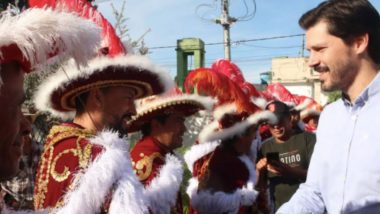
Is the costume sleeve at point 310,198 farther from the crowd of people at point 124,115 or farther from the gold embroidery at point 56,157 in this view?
the gold embroidery at point 56,157

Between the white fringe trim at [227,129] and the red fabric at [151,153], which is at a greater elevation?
the red fabric at [151,153]

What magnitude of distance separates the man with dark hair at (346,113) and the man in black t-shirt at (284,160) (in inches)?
96.3

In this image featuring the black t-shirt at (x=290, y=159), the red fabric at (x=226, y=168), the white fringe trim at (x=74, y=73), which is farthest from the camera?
the black t-shirt at (x=290, y=159)

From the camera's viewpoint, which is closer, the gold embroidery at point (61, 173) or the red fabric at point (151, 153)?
the gold embroidery at point (61, 173)

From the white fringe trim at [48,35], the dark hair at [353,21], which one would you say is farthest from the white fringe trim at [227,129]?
the white fringe trim at [48,35]

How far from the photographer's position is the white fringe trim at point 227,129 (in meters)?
4.96

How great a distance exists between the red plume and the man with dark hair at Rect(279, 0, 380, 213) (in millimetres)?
2119

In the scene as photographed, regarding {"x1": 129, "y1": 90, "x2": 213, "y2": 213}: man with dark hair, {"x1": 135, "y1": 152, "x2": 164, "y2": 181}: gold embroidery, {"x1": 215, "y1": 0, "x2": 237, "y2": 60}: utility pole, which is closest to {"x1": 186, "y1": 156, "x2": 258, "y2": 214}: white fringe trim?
{"x1": 129, "y1": 90, "x2": 213, "y2": 213}: man with dark hair

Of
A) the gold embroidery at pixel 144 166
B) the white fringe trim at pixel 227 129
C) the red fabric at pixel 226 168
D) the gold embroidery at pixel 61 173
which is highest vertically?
the gold embroidery at pixel 61 173

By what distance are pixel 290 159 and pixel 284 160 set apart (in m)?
0.07

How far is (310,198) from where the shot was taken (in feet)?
9.43

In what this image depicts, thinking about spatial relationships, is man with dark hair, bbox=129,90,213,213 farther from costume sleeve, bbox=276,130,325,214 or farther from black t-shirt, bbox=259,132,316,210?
black t-shirt, bbox=259,132,316,210

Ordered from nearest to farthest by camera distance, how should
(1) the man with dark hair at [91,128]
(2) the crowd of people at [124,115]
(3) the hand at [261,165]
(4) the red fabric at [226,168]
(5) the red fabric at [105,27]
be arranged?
(2) the crowd of people at [124,115]
(1) the man with dark hair at [91,128]
(5) the red fabric at [105,27]
(4) the red fabric at [226,168]
(3) the hand at [261,165]

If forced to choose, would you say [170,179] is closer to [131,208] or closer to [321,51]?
[131,208]
